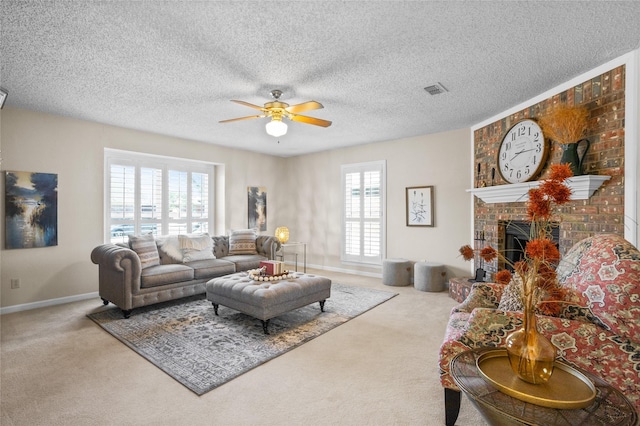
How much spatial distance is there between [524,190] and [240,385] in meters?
3.65

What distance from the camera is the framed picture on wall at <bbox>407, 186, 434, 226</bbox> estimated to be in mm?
5520

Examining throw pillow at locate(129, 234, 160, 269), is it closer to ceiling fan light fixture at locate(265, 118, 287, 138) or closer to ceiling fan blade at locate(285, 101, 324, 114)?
ceiling fan light fixture at locate(265, 118, 287, 138)

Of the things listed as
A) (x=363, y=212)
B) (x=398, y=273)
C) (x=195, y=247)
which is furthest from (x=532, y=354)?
(x=363, y=212)

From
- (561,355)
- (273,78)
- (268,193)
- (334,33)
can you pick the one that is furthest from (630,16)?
(268,193)

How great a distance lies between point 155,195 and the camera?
556cm

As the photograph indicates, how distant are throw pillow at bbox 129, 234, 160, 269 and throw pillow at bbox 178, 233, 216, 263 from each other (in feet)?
1.43

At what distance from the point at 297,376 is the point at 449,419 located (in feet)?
3.75

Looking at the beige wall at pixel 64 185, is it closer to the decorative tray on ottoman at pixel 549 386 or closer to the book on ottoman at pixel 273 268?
the book on ottoman at pixel 273 268

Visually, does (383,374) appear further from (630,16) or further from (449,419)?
(630,16)

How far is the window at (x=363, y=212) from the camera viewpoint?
244 inches

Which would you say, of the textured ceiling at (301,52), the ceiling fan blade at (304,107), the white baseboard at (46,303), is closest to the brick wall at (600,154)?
the textured ceiling at (301,52)

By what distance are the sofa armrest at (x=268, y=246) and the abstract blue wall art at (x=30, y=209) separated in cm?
297

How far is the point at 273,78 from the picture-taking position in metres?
3.14

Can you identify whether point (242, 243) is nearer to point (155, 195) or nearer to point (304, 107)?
point (155, 195)
